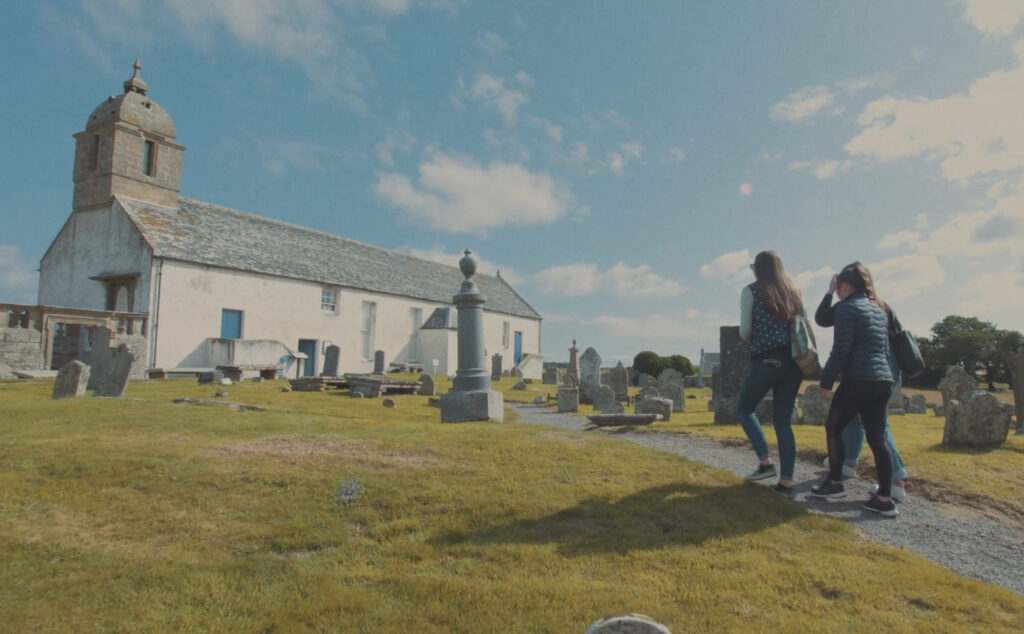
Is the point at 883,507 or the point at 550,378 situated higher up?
the point at 550,378

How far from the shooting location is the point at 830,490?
604cm

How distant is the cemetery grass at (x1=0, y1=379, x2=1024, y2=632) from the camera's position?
3.65 meters

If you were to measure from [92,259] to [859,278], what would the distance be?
92.6ft

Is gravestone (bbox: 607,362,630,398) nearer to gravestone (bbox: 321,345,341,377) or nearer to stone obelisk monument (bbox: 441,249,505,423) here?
stone obelisk monument (bbox: 441,249,505,423)

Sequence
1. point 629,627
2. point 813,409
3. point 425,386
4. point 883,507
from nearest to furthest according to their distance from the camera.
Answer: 1. point 629,627
2. point 883,507
3. point 813,409
4. point 425,386

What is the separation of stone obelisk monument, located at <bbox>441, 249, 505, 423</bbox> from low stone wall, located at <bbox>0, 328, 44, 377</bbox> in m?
16.0

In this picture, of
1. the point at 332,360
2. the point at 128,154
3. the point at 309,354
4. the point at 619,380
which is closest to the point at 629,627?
the point at 619,380

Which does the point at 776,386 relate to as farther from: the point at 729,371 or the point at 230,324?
the point at 230,324

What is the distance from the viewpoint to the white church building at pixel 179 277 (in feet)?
72.7

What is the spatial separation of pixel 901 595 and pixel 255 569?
4.55 m

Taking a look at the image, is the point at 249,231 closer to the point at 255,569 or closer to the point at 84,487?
the point at 84,487

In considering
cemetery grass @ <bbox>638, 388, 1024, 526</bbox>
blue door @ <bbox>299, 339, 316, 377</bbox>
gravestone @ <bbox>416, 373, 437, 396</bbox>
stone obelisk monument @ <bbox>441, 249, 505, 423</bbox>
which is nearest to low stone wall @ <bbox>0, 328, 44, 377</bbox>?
blue door @ <bbox>299, 339, 316, 377</bbox>

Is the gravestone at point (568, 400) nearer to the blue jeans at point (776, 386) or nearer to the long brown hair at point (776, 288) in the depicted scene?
the blue jeans at point (776, 386)

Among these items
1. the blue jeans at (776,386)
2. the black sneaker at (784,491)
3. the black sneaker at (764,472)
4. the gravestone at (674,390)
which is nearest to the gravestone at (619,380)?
the gravestone at (674,390)
